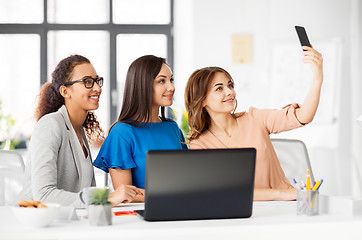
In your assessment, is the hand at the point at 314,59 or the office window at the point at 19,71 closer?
the hand at the point at 314,59

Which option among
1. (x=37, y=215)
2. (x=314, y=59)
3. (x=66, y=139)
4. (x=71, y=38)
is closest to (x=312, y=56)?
(x=314, y=59)

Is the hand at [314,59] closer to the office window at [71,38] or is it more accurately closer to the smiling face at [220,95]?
the smiling face at [220,95]

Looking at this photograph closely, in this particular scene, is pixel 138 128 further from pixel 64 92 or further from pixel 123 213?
pixel 123 213

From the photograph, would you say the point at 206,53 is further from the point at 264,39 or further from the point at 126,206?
the point at 126,206

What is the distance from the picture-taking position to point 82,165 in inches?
86.8

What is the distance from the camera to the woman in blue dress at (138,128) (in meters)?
2.29

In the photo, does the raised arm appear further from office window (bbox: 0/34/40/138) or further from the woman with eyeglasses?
office window (bbox: 0/34/40/138)

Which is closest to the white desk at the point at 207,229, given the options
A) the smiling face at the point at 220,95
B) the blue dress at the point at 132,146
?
the blue dress at the point at 132,146

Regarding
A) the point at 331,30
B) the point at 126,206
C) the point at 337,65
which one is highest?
the point at 331,30

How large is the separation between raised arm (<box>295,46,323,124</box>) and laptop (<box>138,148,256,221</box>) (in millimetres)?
744

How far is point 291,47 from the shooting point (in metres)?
5.19

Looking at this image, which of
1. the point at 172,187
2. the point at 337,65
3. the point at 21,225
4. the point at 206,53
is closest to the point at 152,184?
the point at 172,187

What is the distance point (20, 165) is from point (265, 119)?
1.21m

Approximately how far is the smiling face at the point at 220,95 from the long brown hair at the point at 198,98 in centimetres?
2
